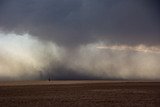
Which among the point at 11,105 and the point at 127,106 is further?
the point at 11,105

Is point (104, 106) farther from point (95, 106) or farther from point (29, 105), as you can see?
point (29, 105)

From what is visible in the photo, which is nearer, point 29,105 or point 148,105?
point 148,105

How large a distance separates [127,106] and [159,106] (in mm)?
3022

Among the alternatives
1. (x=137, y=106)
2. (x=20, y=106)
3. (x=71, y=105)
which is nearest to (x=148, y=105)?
(x=137, y=106)

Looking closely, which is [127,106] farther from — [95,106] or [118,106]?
[95,106]

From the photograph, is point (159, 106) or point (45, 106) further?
point (45, 106)

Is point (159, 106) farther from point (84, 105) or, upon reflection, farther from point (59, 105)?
point (59, 105)

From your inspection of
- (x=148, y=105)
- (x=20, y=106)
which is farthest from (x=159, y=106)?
(x=20, y=106)

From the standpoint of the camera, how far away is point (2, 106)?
3466 centimetres

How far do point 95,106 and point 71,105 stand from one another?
2.74 metres

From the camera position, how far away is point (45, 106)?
3450 cm

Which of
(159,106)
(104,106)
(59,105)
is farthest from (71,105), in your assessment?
(159,106)

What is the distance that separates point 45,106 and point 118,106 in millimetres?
7386

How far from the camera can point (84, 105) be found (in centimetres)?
3444
